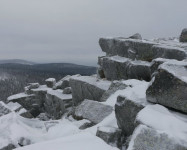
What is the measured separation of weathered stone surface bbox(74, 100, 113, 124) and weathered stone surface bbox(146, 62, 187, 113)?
531cm

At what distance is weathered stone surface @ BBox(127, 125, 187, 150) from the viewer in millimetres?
6586

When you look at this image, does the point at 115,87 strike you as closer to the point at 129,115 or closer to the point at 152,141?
the point at 129,115

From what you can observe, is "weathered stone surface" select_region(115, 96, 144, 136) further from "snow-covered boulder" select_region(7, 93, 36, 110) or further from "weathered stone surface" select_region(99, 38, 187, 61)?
"snow-covered boulder" select_region(7, 93, 36, 110)

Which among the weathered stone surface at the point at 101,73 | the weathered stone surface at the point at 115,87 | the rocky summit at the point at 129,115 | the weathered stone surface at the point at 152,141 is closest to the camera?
the weathered stone surface at the point at 152,141

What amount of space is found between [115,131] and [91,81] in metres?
13.5

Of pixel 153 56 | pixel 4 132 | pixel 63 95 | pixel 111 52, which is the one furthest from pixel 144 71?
pixel 63 95

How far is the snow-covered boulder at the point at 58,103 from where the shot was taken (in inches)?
1233

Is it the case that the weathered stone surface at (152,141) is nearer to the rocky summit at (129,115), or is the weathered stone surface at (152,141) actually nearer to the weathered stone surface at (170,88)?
the rocky summit at (129,115)

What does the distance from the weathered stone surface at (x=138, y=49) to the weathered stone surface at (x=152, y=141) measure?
1095cm

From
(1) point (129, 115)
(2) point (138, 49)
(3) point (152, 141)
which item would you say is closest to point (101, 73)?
(2) point (138, 49)

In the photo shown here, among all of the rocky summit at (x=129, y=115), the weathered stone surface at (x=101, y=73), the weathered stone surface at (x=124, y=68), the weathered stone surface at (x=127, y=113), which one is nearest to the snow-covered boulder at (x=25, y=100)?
the weathered stone surface at (x=101, y=73)

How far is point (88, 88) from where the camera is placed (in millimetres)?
22953

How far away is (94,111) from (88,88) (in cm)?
802

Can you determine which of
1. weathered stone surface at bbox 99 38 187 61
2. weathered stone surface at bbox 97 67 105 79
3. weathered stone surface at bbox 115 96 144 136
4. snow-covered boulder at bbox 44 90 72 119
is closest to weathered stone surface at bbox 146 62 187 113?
weathered stone surface at bbox 115 96 144 136
